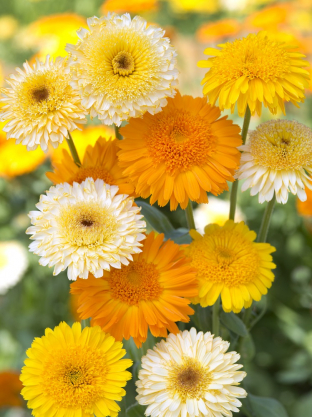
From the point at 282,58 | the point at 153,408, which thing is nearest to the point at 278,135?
the point at 282,58

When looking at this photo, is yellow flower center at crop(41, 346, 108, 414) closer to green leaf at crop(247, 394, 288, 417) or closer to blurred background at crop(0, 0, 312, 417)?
green leaf at crop(247, 394, 288, 417)

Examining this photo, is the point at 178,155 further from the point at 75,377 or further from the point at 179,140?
the point at 75,377

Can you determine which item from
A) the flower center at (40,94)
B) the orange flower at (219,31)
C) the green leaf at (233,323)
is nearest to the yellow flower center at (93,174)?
the flower center at (40,94)

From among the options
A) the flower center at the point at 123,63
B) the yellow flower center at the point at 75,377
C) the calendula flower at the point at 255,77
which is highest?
the calendula flower at the point at 255,77

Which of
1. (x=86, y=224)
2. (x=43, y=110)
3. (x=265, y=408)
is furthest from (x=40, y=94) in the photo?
(x=265, y=408)

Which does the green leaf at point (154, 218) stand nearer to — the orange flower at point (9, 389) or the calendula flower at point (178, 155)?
the calendula flower at point (178, 155)

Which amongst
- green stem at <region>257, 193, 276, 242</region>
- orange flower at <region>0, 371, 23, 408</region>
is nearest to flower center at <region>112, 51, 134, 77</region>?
green stem at <region>257, 193, 276, 242</region>
